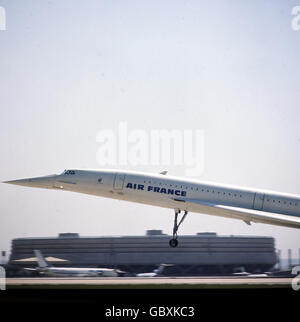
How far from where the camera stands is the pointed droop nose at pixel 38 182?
27.1 meters

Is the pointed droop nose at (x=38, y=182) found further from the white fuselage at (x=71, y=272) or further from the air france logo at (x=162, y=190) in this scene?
the white fuselage at (x=71, y=272)

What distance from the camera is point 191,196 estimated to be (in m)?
25.0

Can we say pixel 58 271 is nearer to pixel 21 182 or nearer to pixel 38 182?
pixel 21 182

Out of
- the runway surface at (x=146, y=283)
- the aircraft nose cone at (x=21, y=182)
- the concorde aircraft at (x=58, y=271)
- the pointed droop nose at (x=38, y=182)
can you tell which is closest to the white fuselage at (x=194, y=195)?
the pointed droop nose at (x=38, y=182)

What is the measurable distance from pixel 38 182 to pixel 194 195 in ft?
28.2

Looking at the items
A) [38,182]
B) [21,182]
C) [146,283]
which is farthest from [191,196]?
[21,182]
